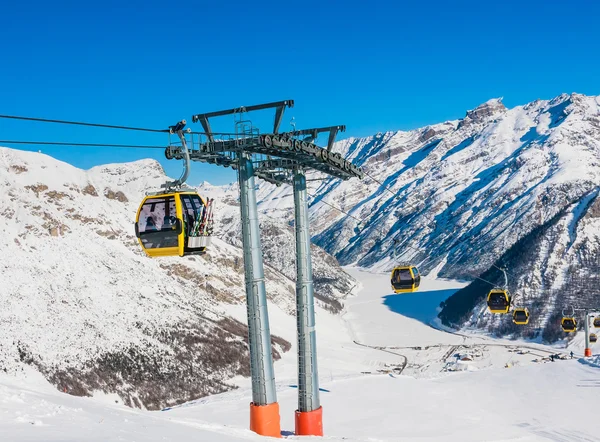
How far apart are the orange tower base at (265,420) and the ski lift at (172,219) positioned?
18.6 feet

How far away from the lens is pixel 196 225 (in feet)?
64.4

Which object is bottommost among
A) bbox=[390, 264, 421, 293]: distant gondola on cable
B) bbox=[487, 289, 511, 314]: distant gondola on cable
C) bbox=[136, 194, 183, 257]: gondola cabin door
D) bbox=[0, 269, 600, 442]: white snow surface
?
bbox=[0, 269, 600, 442]: white snow surface

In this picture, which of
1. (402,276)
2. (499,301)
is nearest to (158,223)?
(402,276)

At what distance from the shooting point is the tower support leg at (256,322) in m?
20.1

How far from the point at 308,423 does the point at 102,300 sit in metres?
64.3

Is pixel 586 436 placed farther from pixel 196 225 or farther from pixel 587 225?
pixel 587 225

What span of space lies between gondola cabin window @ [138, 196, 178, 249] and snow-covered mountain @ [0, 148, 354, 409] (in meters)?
46.6

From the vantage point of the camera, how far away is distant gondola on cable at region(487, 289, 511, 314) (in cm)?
5206

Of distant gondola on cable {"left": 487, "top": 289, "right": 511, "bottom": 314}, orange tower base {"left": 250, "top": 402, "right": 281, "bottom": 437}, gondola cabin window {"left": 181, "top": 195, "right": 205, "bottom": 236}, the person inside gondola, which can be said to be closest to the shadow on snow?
distant gondola on cable {"left": 487, "top": 289, "right": 511, "bottom": 314}

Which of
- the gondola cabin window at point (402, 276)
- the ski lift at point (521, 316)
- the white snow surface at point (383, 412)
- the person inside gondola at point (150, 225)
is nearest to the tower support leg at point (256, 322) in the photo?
the white snow surface at point (383, 412)

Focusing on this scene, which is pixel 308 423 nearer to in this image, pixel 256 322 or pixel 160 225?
pixel 256 322

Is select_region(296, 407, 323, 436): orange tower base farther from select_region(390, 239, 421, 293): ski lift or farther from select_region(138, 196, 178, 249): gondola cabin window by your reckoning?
select_region(390, 239, 421, 293): ski lift

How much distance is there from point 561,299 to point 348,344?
47.1m

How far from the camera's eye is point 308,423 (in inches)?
928
